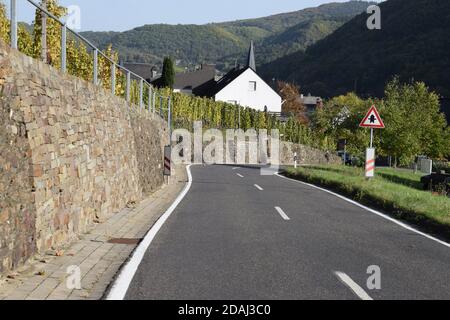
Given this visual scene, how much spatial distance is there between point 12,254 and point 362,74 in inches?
4774

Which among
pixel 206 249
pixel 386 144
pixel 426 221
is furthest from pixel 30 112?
pixel 386 144

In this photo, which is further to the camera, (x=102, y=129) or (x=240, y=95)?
(x=240, y=95)

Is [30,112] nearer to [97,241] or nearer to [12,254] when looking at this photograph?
[12,254]

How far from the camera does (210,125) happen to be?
194 feet

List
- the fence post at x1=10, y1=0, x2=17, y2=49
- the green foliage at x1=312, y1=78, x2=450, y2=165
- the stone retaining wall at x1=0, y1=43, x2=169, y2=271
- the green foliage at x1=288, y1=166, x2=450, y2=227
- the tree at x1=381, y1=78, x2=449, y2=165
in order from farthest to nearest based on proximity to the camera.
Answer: the green foliage at x1=312, y1=78, x2=450, y2=165, the tree at x1=381, y1=78, x2=449, y2=165, the green foliage at x1=288, y1=166, x2=450, y2=227, the fence post at x1=10, y1=0, x2=17, y2=49, the stone retaining wall at x1=0, y1=43, x2=169, y2=271

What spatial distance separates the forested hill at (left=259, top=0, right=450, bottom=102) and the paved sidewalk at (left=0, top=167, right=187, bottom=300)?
285 ft

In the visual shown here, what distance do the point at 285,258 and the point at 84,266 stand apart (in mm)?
2778

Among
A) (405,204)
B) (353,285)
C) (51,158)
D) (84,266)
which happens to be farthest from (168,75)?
(353,285)

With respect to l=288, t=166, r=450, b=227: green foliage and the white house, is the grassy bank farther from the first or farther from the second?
the white house

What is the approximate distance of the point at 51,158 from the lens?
7965 mm

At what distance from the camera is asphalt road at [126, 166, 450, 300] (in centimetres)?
589

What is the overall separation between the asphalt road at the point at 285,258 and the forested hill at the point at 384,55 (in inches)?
3303

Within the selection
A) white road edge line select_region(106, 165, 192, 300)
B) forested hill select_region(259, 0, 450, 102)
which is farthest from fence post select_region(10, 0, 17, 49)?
forested hill select_region(259, 0, 450, 102)

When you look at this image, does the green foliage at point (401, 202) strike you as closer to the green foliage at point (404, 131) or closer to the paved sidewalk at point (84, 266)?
the paved sidewalk at point (84, 266)
